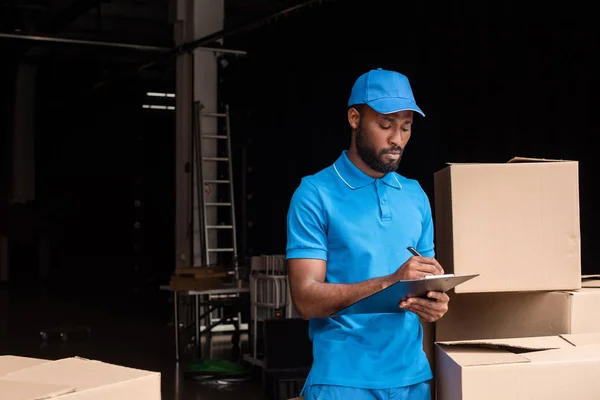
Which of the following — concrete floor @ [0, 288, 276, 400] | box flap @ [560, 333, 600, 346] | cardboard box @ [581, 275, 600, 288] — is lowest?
Result: concrete floor @ [0, 288, 276, 400]

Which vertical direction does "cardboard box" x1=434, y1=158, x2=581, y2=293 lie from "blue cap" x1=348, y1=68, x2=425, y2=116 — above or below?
below

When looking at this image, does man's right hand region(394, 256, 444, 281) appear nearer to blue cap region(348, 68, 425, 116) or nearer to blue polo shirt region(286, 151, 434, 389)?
blue polo shirt region(286, 151, 434, 389)

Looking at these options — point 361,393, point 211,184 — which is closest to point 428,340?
point 361,393

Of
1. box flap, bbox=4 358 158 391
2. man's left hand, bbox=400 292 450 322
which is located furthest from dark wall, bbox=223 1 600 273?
box flap, bbox=4 358 158 391

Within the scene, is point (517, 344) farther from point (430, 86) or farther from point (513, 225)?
point (430, 86)

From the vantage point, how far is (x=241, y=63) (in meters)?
8.84

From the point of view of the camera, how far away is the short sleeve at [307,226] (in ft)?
5.57

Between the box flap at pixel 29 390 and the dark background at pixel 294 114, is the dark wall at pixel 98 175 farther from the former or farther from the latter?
the box flap at pixel 29 390

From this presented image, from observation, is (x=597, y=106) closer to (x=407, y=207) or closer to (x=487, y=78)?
(x=487, y=78)

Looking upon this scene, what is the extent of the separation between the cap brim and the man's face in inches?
1.2

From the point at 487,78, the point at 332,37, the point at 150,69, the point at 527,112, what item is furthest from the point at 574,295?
the point at 150,69

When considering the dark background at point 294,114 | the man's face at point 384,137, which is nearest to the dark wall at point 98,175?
the dark background at point 294,114

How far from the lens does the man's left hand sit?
160cm

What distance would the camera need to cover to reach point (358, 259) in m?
1.70
